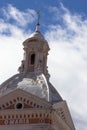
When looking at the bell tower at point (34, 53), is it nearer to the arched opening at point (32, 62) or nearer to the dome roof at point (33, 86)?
the arched opening at point (32, 62)

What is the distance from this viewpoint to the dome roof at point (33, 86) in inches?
1475

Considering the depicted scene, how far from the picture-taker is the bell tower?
138ft

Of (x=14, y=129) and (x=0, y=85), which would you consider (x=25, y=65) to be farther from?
(x=14, y=129)

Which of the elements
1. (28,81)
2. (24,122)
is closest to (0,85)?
(28,81)

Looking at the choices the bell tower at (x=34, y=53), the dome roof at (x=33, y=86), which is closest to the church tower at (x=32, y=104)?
the dome roof at (x=33, y=86)

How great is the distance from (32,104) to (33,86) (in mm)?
2254

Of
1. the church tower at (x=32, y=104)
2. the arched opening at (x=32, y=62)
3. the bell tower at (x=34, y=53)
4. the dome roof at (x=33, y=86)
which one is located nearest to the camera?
the church tower at (x=32, y=104)

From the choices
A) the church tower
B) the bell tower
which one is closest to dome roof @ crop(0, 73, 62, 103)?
the church tower

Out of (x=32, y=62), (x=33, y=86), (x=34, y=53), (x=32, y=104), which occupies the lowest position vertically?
(x=32, y=104)

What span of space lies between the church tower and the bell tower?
0.13 m

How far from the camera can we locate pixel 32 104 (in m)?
36.4

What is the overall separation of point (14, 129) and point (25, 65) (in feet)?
26.6

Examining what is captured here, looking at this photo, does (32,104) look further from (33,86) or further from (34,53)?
(34,53)

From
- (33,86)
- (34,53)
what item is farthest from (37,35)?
(33,86)
